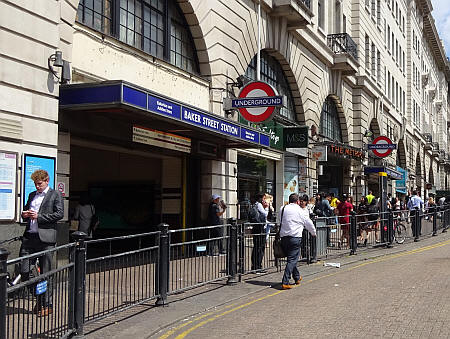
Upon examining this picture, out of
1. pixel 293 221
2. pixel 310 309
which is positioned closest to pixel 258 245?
pixel 293 221

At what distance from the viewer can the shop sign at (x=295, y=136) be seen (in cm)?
2092

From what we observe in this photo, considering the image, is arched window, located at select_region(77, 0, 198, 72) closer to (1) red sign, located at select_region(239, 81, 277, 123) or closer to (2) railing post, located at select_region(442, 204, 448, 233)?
(1) red sign, located at select_region(239, 81, 277, 123)

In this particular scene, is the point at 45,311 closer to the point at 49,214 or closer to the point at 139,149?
the point at 49,214

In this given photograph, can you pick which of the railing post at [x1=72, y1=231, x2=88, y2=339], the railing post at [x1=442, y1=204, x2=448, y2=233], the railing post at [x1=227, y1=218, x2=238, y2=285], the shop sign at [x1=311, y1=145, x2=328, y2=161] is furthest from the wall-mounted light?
the railing post at [x1=442, y1=204, x2=448, y2=233]

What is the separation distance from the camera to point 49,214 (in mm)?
7836

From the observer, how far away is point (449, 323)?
718 centimetres

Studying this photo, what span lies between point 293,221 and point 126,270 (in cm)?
393

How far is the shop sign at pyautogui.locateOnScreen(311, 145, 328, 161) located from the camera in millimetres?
24375

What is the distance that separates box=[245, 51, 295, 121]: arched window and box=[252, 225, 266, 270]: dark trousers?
8603 mm

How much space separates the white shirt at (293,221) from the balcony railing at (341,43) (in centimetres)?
1779

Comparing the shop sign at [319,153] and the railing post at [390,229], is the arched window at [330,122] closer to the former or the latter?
the shop sign at [319,153]

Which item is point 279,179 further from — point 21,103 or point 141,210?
point 21,103

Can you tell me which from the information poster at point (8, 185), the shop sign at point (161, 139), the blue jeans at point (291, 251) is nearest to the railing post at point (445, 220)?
the shop sign at point (161, 139)

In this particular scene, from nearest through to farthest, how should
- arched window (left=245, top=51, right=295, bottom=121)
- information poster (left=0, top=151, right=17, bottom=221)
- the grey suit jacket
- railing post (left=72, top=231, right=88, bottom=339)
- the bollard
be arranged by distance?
railing post (left=72, top=231, right=88, bottom=339) → the grey suit jacket → information poster (left=0, top=151, right=17, bottom=221) → the bollard → arched window (left=245, top=51, right=295, bottom=121)
